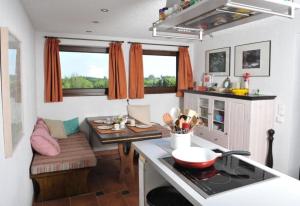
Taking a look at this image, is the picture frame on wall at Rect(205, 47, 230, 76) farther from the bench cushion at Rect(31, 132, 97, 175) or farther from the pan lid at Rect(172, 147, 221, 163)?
the pan lid at Rect(172, 147, 221, 163)

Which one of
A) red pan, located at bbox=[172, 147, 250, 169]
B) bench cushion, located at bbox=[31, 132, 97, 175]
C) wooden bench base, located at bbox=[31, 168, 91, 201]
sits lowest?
wooden bench base, located at bbox=[31, 168, 91, 201]

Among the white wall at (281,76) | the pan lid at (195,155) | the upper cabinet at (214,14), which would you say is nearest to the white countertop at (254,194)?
the pan lid at (195,155)

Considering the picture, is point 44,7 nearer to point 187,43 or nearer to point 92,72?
point 92,72

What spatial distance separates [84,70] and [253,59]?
3.07 metres

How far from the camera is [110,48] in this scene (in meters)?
4.34

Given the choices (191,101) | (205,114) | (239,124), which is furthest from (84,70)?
(239,124)

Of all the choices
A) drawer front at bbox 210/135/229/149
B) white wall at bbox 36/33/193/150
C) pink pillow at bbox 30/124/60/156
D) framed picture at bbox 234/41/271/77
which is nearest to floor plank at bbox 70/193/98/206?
pink pillow at bbox 30/124/60/156

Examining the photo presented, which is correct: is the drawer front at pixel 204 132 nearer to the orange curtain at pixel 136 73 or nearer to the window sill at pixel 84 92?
the orange curtain at pixel 136 73

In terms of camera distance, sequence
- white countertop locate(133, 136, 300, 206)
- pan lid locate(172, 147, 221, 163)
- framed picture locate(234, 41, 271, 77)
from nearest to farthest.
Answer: white countertop locate(133, 136, 300, 206)
pan lid locate(172, 147, 221, 163)
framed picture locate(234, 41, 271, 77)

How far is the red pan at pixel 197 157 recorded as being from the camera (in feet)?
4.68

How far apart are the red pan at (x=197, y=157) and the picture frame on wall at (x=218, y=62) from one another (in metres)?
2.98

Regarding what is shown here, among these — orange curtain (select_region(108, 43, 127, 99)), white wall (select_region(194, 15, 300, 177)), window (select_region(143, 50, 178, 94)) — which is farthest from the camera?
Answer: window (select_region(143, 50, 178, 94))

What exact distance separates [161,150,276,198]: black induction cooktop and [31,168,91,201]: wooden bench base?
175cm

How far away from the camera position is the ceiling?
2.47 metres
